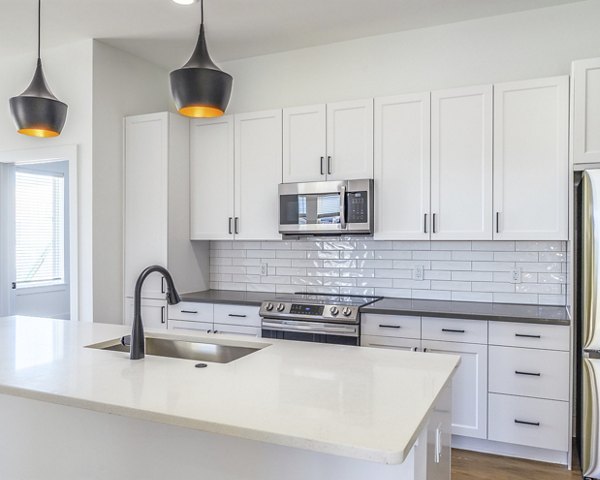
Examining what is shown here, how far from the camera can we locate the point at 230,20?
3.66 metres

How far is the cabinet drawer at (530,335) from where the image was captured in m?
2.93

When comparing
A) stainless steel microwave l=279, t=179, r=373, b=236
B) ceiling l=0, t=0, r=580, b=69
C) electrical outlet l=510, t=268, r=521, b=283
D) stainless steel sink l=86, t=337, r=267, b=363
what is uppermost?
ceiling l=0, t=0, r=580, b=69

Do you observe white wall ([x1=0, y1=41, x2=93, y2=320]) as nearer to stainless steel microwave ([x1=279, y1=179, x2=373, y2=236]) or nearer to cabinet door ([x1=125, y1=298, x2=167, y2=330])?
cabinet door ([x1=125, y1=298, x2=167, y2=330])

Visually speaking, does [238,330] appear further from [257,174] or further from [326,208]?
[257,174]

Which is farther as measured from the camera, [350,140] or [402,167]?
[350,140]

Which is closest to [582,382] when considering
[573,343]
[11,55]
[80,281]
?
[573,343]

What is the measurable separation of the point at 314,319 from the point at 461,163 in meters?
1.44

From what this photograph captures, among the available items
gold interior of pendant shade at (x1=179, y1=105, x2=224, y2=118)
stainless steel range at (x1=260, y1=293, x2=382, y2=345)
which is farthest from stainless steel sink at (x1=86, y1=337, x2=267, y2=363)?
stainless steel range at (x1=260, y1=293, x2=382, y2=345)

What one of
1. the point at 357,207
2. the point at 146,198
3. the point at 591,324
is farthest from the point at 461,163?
the point at 146,198

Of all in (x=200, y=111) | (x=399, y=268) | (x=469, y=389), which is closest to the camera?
(x=200, y=111)

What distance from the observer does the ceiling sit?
3.40 m

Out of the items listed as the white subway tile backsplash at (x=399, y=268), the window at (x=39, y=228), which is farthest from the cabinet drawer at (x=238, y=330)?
the window at (x=39, y=228)

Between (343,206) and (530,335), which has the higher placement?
(343,206)

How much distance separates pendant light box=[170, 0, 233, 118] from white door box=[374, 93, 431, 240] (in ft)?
6.02
